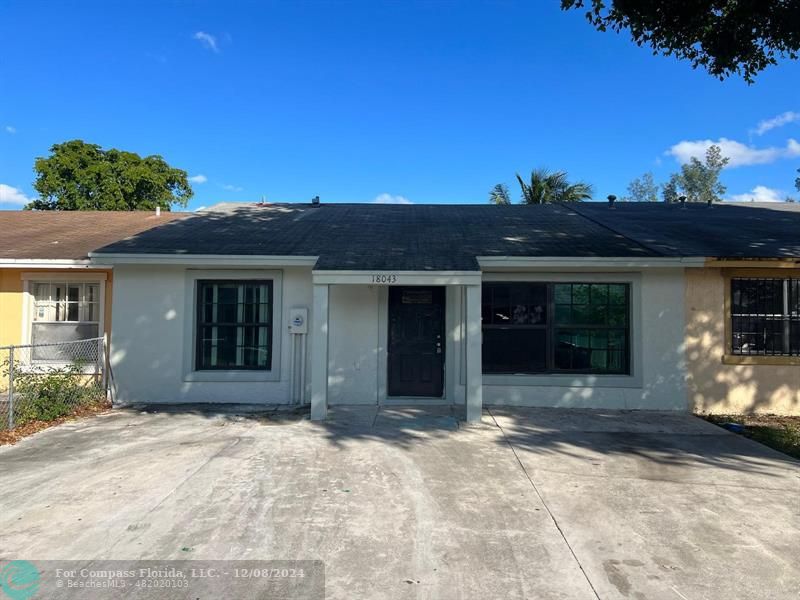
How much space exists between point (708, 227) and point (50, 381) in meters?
12.7

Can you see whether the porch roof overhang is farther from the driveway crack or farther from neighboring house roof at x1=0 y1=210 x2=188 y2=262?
neighboring house roof at x1=0 y1=210 x2=188 y2=262

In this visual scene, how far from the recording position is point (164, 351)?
899cm

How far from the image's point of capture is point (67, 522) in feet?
13.6

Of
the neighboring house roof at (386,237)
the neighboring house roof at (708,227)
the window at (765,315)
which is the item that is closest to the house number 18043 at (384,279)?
the neighboring house roof at (386,237)

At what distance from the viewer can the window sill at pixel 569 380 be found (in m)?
8.68

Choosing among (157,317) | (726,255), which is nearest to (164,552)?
(157,317)

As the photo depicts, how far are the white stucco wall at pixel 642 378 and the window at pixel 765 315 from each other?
1009mm

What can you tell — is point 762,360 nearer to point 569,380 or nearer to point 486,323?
point 569,380

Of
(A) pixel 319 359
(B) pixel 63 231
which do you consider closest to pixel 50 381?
(A) pixel 319 359

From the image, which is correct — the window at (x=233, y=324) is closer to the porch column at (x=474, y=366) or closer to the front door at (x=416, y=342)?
the front door at (x=416, y=342)

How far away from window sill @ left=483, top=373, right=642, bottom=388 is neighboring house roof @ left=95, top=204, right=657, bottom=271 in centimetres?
210

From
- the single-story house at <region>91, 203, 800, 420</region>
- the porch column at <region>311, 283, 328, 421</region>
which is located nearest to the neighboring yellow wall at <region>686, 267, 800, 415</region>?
the single-story house at <region>91, 203, 800, 420</region>

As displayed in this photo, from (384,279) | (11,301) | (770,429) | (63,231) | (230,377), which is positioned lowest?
(770,429)
